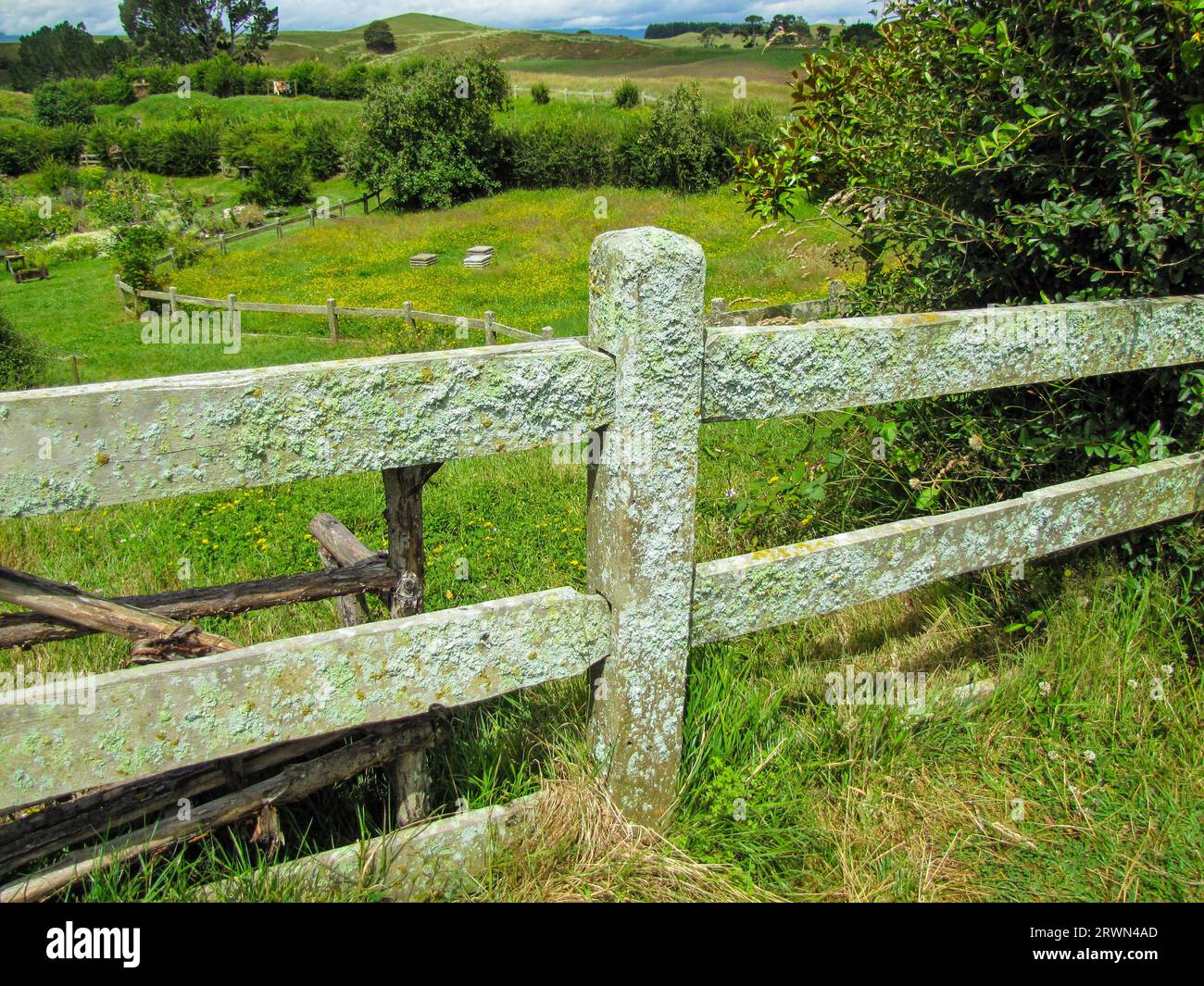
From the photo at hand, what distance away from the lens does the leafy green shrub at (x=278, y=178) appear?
148 ft

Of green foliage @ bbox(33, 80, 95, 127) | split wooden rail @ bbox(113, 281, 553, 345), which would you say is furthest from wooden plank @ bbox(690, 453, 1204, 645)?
green foliage @ bbox(33, 80, 95, 127)

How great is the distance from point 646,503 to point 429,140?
1594 inches

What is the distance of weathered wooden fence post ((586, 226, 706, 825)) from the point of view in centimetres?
226

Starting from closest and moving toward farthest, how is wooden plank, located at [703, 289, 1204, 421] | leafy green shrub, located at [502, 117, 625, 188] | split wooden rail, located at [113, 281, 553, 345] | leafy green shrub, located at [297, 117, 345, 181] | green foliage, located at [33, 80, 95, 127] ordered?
wooden plank, located at [703, 289, 1204, 421], split wooden rail, located at [113, 281, 553, 345], leafy green shrub, located at [502, 117, 625, 188], leafy green shrub, located at [297, 117, 345, 181], green foliage, located at [33, 80, 95, 127]

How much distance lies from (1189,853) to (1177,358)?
1.81 meters

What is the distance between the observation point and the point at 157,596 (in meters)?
3.00

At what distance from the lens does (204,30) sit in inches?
4407

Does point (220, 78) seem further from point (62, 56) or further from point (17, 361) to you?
point (17, 361)

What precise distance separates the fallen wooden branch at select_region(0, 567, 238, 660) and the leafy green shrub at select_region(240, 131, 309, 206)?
1855 inches

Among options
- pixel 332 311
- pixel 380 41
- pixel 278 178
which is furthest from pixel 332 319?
pixel 380 41

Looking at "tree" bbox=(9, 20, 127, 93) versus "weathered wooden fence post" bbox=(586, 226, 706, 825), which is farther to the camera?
"tree" bbox=(9, 20, 127, 93)

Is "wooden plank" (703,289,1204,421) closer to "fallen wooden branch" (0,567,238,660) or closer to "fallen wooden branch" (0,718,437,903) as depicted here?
"fallen wooden branch" (0,718,437,903)

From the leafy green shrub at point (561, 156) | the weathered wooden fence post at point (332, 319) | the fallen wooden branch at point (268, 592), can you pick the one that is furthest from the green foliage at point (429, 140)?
the fallen wooden branch at point (268, 592)
